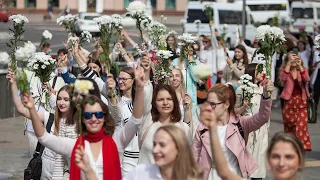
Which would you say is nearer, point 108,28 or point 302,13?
point 108,28

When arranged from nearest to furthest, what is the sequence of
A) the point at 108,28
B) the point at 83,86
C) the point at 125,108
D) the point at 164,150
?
the point at 164,150
the point at 83,86
the point at 125,108
the point at 108,28

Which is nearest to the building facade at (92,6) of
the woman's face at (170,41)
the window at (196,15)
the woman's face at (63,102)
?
the window at (196,15)

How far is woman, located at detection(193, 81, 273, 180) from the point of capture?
786cm

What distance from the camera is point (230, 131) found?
791cm

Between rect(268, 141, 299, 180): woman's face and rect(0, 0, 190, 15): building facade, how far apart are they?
6716cm

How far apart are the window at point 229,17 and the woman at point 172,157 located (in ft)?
120

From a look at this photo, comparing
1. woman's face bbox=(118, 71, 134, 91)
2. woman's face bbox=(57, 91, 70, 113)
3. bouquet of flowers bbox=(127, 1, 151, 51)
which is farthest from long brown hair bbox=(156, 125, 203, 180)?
bouquet of flowers bbox=(127, 1, 151, 51)

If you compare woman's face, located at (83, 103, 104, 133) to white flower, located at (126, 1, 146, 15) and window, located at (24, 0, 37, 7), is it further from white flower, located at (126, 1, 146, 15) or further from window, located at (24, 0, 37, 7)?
window, located at (24, 0, 37, 7)

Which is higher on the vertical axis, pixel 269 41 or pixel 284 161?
pixel 269 41

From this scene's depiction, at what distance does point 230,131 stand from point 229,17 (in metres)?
35.2

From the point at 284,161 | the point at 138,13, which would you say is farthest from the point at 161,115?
the point at 138,13

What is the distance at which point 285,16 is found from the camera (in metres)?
54.3

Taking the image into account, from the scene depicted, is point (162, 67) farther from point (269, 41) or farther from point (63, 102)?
point (63, 102)

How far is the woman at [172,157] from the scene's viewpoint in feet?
18.5
